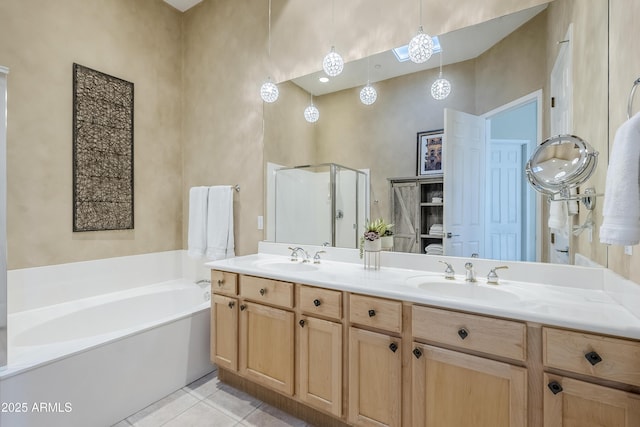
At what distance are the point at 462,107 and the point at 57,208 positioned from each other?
2995 millimetres

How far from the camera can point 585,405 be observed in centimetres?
103

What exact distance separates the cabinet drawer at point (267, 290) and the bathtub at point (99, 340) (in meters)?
0.63

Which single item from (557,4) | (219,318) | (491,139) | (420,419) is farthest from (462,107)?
(219,318)

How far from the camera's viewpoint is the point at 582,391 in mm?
1027

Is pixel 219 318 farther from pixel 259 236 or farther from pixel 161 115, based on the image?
pixel 161 115

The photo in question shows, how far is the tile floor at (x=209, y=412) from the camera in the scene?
5.98ft

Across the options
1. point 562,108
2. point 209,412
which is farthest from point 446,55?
point 209,412

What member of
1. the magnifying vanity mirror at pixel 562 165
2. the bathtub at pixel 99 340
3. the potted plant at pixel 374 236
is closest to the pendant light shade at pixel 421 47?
the magnifying vanity mirror at pixel 562 165

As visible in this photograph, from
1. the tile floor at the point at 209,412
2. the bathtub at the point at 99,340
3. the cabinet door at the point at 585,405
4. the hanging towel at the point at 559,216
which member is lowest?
the tile floor at the point at 209,412

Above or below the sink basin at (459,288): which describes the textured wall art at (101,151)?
above

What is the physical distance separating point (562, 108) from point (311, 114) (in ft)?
5.16

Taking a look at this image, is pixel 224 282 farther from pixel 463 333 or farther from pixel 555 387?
pixel 555 387

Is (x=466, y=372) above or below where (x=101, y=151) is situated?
below

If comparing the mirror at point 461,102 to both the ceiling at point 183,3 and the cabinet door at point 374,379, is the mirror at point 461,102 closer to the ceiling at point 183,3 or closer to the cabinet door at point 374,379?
the cabinet door at point 374,379
